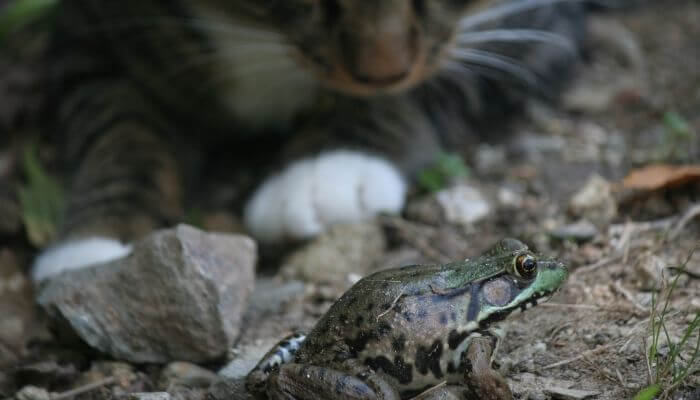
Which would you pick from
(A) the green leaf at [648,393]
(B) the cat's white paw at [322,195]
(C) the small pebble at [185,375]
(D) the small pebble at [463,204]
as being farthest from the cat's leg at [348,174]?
(A) the green leaf at [648,393]

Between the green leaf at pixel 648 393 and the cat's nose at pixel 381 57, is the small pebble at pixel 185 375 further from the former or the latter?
the cat's nose at pixel 381 57

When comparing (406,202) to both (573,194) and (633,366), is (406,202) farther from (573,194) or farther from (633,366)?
(633,366)

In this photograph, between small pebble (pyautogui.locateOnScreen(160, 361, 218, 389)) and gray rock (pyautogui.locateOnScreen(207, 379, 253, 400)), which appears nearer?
gray rock (pyautogui.locateOnScreen(207, 379, 253, 400))

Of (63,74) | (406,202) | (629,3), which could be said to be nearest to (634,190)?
(406,202)

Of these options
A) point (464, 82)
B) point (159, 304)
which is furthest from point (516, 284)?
point (464, 82)

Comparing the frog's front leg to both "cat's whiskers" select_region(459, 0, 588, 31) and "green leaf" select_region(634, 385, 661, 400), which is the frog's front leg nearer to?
"green leaf" select_region(634, 385, 661, 400)

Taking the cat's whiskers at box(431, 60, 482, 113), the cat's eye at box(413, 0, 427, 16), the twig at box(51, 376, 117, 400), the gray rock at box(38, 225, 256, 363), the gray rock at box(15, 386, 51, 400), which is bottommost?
the gray rock at box(15, 386, 51, 400)

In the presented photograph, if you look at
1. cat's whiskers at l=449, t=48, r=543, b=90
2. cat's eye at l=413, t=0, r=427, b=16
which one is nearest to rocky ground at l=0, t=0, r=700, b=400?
cat's whiskers at l=449, t=48, r=543, b=90

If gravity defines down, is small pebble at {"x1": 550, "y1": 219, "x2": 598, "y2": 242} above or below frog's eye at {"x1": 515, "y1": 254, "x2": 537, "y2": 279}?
above
